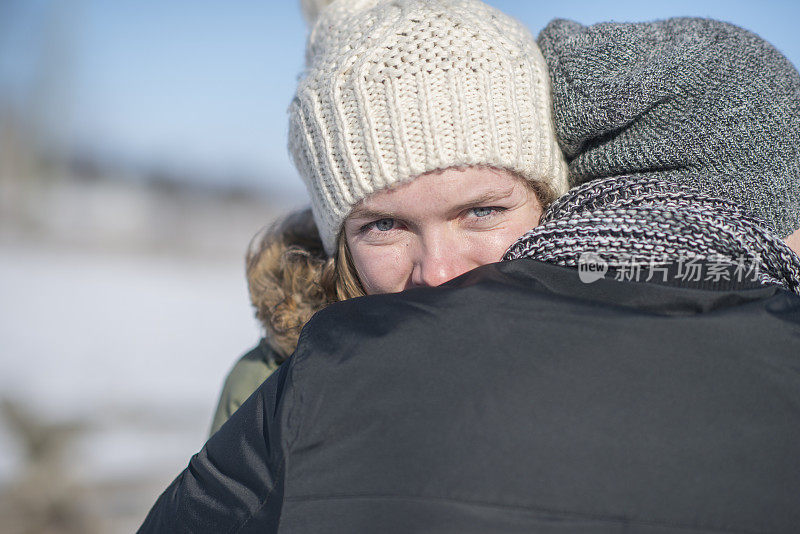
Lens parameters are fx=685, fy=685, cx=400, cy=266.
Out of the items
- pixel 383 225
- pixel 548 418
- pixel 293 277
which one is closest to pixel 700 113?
pixel 383 225

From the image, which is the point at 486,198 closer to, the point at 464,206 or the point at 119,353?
the point at 464,206

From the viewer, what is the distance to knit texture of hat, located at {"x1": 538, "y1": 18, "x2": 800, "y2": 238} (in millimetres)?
1421

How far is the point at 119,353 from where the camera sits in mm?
7762

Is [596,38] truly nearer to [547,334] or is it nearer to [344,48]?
[344,48]

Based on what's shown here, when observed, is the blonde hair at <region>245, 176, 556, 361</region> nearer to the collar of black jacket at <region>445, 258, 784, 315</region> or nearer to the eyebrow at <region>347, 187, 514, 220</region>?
the eyebrow at <region>347, 187, 514, 220</region>

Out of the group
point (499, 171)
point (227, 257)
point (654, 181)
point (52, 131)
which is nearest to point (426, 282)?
point (499, 171)

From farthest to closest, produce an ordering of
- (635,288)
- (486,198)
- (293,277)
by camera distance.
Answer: (293,277), (486,198), (635,288)

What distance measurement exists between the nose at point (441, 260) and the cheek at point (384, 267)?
0.08 meters

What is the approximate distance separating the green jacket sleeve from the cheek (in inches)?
20.6

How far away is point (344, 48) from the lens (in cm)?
160

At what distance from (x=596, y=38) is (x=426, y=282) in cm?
67

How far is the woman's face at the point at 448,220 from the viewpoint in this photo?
59.8 inches

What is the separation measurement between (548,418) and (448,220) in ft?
2.42

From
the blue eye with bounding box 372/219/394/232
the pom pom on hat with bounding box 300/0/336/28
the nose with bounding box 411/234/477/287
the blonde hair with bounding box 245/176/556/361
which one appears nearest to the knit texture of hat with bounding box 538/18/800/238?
the nose with bounding box 411/234/477/287
